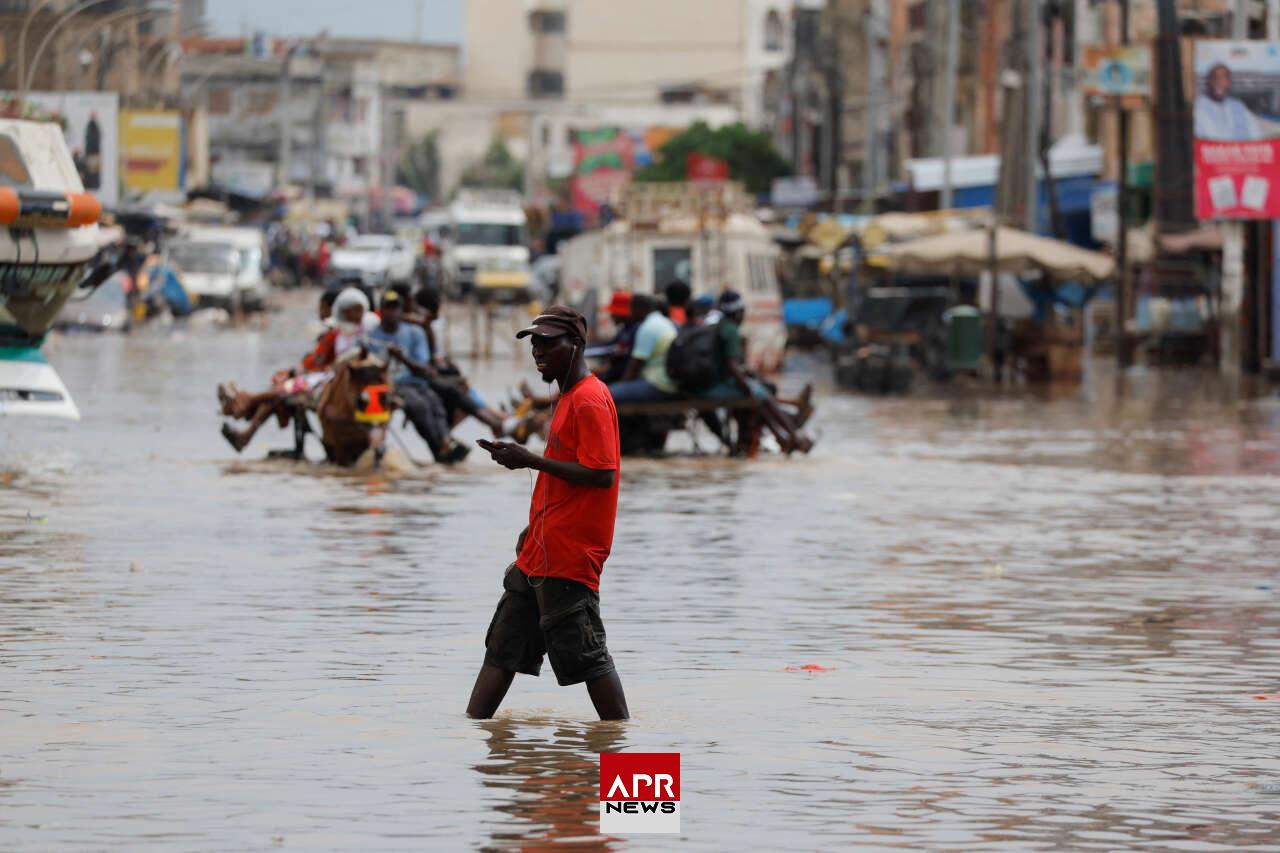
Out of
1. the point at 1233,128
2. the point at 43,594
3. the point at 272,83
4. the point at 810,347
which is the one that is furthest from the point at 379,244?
the point at 43,594

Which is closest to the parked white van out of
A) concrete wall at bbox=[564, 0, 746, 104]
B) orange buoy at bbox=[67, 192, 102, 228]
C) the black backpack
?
orange buoy at bbox=[67, 192, 102, 228]

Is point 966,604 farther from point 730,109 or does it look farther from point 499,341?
point 730,109

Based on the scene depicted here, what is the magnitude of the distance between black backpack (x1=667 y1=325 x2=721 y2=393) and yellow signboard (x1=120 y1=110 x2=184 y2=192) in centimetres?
4421

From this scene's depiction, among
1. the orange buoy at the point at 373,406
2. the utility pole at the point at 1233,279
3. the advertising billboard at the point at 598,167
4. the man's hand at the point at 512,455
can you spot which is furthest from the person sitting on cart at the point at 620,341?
the advertising billboard at the point at 598,167

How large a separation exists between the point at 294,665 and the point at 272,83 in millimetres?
131077

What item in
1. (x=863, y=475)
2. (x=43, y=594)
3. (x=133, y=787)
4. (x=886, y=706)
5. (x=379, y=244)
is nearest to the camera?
(x=133, y=787)

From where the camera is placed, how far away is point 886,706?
32.8 ft

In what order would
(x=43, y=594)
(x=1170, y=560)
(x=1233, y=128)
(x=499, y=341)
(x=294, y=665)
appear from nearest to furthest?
(x=294, y=665) < (x=43, y=594) < (x=1170, y=560) < (x=1233, y=128) < (x=499, y=341)

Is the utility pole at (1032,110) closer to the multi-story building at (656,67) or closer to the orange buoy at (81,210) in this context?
the orange buoy at (81,210)

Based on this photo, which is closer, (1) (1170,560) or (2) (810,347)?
(1) (1170,560)

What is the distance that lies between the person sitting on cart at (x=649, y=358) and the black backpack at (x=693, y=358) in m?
0.09

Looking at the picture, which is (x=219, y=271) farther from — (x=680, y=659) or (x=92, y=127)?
(x=680, y=659)

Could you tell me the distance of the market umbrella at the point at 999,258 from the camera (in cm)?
3919

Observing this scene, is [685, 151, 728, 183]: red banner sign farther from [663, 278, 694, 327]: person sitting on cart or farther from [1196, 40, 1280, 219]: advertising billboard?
[663, 278, 694, 327]: person sitting on cart
